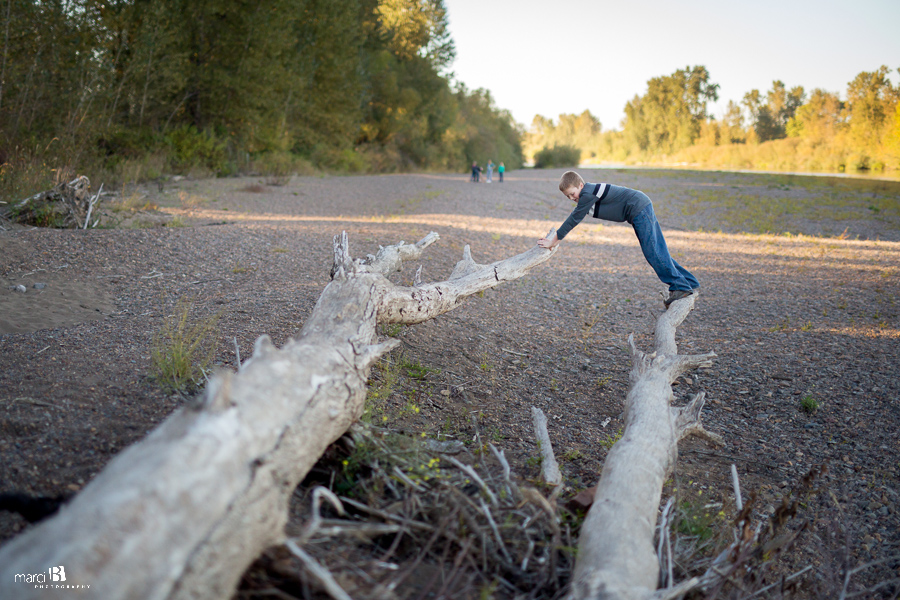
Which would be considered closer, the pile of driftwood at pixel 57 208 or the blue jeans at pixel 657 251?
the blue jeans at pixel 657 251

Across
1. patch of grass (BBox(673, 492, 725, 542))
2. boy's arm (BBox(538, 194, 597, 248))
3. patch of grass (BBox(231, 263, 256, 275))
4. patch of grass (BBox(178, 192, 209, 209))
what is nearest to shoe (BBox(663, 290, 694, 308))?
boy's arm (BBox(538, 194, 597, 248))

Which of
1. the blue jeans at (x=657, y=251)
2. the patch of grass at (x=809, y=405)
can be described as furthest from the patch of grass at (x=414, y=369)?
the patch of grass at (x=809, y=405)

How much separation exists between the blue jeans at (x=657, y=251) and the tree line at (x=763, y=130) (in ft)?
165

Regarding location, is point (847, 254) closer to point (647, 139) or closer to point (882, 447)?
point (882, 447)

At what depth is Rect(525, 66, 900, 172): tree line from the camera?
51781 millimetres

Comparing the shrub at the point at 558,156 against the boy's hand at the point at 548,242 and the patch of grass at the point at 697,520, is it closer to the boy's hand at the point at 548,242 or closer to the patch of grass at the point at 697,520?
the boy's hand at the point at 548,242

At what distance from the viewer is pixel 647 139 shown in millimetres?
95812

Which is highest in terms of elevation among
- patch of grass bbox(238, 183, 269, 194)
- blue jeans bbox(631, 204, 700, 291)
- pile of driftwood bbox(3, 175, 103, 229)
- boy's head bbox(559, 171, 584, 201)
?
patch of grass bbox(238, 183, 269, 194)

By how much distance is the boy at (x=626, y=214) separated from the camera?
219 inches

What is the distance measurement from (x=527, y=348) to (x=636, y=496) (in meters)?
3.10

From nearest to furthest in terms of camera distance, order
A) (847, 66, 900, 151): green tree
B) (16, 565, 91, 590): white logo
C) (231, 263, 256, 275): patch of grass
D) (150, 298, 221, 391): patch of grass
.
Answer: (16, 565, 91, 590): white logo
(150, 298, 221, 391): patch of grass
(231, 263, 256, 275): patch of grass
(847, 66, 900, 151): green tree

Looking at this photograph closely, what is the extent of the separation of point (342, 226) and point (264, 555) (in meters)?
9.28

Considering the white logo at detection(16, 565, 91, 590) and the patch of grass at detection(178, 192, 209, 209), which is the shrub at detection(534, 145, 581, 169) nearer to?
the patch of grass at detection(178, 192, 209, 209)

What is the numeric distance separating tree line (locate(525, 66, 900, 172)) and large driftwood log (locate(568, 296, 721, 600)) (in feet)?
173
